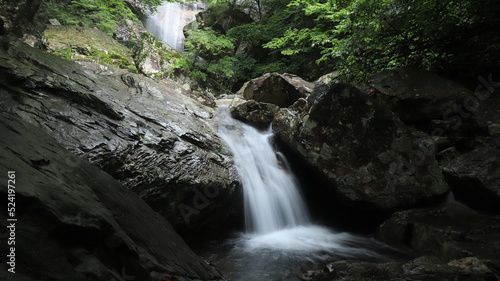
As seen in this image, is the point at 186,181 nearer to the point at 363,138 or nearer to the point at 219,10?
the point at 363,138

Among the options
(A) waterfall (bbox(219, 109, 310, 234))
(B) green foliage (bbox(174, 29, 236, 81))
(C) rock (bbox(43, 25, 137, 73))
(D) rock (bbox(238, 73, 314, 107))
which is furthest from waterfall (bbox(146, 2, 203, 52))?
(A) waterfall (bbox(219, 109, 310, 234))

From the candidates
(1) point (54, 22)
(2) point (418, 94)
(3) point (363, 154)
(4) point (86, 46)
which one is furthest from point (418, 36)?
(1) point (54, 22)

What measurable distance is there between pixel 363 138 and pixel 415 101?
6.42 ft

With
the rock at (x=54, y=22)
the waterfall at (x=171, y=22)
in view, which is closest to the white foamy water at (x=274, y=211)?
the rock at (x=54, y=22)

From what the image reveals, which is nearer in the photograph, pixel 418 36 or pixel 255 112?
pixel 418 36

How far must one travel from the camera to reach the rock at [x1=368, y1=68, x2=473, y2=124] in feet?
21.3

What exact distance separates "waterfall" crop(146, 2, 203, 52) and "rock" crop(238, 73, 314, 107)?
50.2 feet

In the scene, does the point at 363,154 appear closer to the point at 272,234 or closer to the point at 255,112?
the point at 272,234

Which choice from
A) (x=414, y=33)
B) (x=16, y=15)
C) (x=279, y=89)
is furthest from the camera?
(x=279, y=89)

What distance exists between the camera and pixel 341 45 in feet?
24.9

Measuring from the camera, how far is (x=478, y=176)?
5.06 m

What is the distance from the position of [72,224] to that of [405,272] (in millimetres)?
3543

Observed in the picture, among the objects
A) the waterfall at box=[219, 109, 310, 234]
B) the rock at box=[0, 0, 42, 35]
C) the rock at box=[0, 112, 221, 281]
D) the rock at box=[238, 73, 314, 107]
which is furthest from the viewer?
the rock at box=[238, 73, 314, 107]

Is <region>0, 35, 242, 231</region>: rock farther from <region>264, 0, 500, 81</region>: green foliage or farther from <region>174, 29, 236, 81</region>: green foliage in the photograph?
<region>174, 29, 236, 81</region>: green foliage
